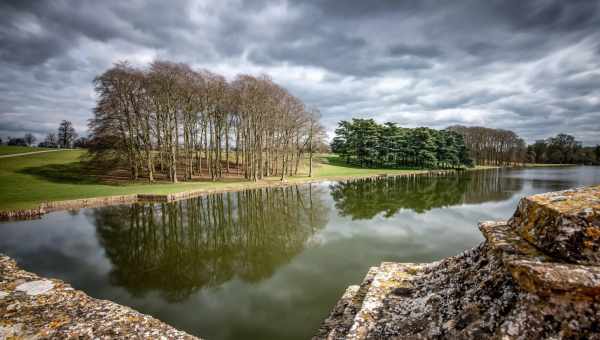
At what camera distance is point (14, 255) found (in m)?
10.7

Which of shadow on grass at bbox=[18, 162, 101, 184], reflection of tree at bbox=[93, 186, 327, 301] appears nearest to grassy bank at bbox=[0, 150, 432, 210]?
shadow on grass at bbox=[18, 162, 101, 184]

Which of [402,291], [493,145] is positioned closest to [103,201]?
[402,291]

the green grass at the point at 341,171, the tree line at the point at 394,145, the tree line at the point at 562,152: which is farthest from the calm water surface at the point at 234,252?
the tree line at the point at 562,152

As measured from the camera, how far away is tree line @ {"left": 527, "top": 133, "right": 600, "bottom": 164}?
10994cm

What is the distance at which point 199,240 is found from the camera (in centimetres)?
1312

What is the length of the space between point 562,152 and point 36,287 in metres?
162

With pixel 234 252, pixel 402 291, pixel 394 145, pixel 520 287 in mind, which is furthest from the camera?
pixel 394 145

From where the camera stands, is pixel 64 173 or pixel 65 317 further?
pixel 64 173

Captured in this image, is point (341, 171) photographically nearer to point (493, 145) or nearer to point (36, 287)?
point (36, 287)

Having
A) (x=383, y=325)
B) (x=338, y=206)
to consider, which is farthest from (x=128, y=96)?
(x=383, y=325)

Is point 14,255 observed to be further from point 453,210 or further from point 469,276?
point 453,210

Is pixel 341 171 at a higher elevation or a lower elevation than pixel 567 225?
lower

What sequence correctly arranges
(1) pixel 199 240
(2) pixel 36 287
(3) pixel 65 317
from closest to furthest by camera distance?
1. (3) pixel 65 317
2. (2) pixel 36 287
3. (1) pixel 199 240

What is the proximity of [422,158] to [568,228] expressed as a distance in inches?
2992
